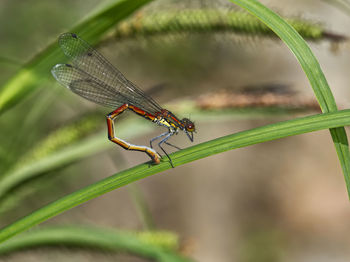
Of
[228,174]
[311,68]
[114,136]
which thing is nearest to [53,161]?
[114,136]

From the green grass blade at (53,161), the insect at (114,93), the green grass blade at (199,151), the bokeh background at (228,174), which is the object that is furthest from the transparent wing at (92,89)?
the bokeh background at (228,174)

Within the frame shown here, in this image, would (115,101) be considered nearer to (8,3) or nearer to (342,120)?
(342,120)

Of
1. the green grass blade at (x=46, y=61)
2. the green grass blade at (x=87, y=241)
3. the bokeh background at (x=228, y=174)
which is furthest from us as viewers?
the bokeh background at (x=228, y=174)

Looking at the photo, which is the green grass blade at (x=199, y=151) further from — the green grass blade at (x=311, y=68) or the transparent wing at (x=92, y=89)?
the transparent wing at (x=92, y=89)

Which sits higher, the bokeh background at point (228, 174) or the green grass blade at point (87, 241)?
the bokeh background at point (228, 174)

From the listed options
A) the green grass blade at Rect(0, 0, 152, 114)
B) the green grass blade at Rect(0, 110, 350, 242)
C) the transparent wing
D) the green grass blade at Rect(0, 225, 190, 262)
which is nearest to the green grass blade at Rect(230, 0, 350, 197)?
the green grass blade at Rect(0, 110, 350, 242)

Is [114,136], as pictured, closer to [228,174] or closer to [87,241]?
[87,241]

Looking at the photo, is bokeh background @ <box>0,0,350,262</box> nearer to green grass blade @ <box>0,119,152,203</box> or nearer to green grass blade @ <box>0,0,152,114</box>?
green grass blade @ <box>0,119,152,203</box>
